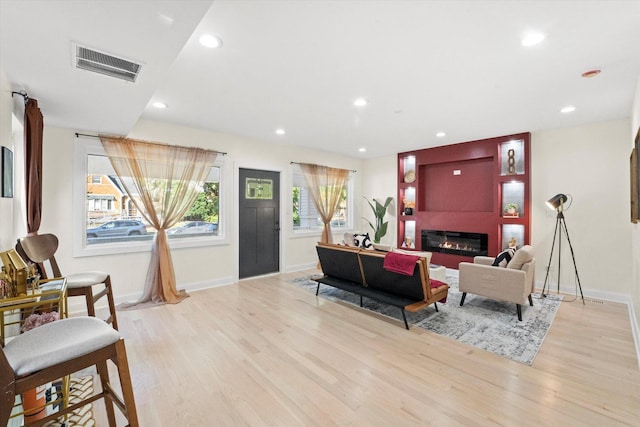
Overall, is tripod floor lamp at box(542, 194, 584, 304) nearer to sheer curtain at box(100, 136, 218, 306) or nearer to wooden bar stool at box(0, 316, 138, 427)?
wooden bar stool at box(0, 316, 138, 427)

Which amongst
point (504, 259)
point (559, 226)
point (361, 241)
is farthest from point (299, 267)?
point (559, 226)

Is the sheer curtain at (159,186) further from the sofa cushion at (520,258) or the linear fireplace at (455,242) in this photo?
the linear fireplace at (455,242)

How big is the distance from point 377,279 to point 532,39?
2.65 metres

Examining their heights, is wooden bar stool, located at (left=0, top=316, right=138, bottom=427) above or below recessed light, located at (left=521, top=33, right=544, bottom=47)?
below

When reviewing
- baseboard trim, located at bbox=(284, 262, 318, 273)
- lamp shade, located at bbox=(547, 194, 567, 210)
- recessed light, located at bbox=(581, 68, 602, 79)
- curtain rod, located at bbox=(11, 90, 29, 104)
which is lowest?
baseboard trim, located at bbox=(284, 262, 318, 273)

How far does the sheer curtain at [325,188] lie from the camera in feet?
20.0

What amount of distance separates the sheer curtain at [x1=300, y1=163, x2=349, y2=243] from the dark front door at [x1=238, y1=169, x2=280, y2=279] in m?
0.79

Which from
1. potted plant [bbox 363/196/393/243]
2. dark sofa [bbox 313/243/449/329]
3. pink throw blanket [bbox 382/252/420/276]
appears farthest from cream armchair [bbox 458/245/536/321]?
potted plant [bbox 363/196/393/243]

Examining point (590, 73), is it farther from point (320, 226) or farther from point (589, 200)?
point (320, 226)

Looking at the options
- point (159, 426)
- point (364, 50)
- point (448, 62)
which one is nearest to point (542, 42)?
point (448, 62)

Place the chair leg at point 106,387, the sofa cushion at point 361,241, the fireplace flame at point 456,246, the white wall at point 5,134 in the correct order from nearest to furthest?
1. the chair leg at point 106,387
2. the white wall at point 5,134
3. the sofa cushion at point 361,241
4. the fireplace flame at point 456,246

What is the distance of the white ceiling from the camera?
1672 millimetres

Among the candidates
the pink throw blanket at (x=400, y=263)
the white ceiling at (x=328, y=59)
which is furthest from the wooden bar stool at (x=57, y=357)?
the pink throw blanket at (x=400, y=263)

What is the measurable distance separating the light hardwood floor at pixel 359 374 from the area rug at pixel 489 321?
13cm
